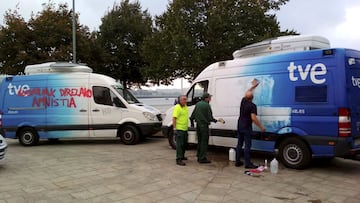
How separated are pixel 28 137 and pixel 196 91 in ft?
21.0

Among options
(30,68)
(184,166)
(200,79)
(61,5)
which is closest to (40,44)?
(61,5)

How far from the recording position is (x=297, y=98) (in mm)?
7625

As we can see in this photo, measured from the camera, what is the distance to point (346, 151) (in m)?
6.95

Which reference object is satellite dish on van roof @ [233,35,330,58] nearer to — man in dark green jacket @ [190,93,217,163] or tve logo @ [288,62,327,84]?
tve logo @ [288,62,327,84]

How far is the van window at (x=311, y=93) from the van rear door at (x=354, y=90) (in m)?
0.47

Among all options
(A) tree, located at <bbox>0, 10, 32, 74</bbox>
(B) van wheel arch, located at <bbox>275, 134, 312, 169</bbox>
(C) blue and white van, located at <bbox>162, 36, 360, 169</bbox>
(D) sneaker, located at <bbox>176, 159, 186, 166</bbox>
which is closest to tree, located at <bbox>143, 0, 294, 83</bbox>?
(C) blue and white van, located at <bbox>162, 36, 360, 169</bbox>

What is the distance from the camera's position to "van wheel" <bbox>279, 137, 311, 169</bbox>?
750 cm

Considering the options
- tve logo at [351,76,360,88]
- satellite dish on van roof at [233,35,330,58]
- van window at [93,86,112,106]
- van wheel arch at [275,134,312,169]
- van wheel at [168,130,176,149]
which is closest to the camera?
tve logo at [351,76,360,88]

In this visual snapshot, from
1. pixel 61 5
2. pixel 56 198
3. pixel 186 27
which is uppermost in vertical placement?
pixel 61 5

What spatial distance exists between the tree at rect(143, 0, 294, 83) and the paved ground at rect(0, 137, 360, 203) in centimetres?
494

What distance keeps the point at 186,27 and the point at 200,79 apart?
171 inches

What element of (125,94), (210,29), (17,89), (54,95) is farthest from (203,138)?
(17,89)

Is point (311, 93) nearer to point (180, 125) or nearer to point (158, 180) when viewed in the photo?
point (180, 125)

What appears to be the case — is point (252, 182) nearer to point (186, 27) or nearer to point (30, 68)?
point (186, 27)
